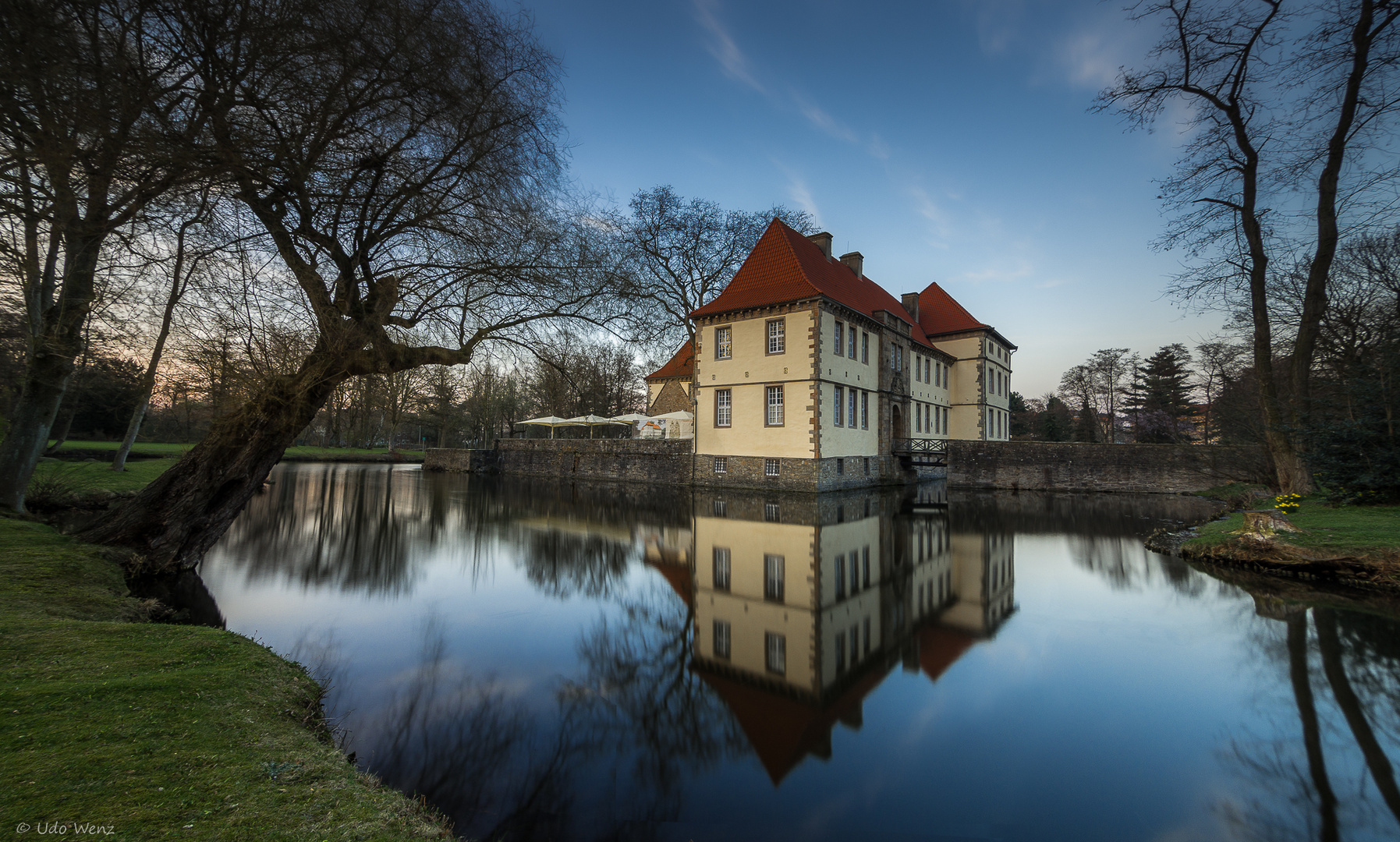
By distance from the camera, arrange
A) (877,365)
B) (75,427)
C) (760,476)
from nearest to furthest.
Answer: (760,476) → (877,365) → (75,427)

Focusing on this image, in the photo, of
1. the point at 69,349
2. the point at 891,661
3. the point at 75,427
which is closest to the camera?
the point at 891,661

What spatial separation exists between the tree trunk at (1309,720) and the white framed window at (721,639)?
3.82 m

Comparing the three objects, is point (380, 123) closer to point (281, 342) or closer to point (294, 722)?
Result: point (281, 342)

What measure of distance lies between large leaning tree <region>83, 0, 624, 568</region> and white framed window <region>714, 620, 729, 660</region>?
12.3 feet

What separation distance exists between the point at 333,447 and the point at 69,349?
51.0 m

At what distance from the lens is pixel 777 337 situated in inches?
855

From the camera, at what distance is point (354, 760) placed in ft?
11.1

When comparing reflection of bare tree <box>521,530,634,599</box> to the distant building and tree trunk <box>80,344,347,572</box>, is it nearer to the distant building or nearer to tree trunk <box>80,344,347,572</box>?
tree trunk <box>80,344,347,572</box>

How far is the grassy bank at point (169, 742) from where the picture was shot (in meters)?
2.02

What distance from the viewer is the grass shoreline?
297 inches

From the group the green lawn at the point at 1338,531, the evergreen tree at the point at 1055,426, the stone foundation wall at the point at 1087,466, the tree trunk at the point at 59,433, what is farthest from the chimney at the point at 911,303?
the tree trunk at the point at 59,433

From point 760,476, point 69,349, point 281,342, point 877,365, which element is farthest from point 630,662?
point 877,365

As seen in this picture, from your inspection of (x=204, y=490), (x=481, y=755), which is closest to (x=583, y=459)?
(x=204, y=490)

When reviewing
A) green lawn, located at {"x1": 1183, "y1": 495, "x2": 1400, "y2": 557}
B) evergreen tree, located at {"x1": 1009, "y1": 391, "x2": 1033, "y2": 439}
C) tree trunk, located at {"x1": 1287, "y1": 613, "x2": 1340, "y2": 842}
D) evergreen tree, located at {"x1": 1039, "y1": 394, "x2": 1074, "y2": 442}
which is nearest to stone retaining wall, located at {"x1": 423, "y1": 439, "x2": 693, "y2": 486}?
green lawn, located at {"x1": 1183, "y1": 495, "x2": 1400, "y2": 557}
